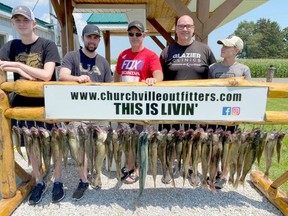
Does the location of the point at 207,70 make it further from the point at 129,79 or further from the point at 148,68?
the point at 129,79

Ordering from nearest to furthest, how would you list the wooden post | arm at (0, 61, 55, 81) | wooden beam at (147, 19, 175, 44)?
arm at (0, 61, 55, 81) < the wooden post < wooden beam at (147, 19, 175, 44)

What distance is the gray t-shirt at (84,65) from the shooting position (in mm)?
3076

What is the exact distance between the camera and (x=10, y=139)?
299 cm

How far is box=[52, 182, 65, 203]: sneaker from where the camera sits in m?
3.28

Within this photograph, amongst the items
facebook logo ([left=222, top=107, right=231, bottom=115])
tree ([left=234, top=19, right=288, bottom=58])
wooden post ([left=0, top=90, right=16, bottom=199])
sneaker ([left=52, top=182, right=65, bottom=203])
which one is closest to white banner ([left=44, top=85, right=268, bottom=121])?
facebook logo ([left=222, top=107, right=231, bottom=115])

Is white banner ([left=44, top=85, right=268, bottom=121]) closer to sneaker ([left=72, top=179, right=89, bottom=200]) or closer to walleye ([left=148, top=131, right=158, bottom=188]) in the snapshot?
walleye ([left=148, top=131, right=158, bottom=188])

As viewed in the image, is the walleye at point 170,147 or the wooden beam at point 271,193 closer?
the walleye at point 170,147

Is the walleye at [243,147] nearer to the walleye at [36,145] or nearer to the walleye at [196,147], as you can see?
the walleye at [196,147]

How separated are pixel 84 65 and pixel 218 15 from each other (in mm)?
2297

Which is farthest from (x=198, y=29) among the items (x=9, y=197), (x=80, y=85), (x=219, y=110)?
(x=9, y=197)

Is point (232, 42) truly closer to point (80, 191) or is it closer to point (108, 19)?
point (80, 191)

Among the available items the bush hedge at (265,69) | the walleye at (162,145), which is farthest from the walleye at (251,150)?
the bush hedge at (265,69)

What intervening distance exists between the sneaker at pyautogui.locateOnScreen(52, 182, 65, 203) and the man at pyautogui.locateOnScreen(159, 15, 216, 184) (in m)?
1.28

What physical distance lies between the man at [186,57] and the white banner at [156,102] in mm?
693
